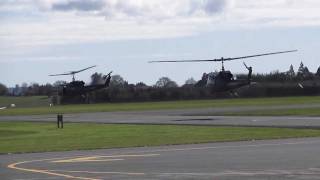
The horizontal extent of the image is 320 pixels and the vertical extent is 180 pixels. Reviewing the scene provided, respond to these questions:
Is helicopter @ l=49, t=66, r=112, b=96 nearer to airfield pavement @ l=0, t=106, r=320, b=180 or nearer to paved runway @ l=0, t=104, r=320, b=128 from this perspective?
paved runway @ l=0, t=104, r=320, b=128

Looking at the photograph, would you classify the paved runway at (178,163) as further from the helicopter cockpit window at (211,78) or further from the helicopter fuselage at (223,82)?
the helicopter cockpit window at (211,78)

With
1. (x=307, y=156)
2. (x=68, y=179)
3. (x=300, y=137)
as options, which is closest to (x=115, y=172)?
(x=68, y=179)

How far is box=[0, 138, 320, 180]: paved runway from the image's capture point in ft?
54.2

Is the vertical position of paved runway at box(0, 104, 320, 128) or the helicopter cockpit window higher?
the helicopter cockpit window

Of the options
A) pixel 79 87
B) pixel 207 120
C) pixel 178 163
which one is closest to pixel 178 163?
pixel 178 163

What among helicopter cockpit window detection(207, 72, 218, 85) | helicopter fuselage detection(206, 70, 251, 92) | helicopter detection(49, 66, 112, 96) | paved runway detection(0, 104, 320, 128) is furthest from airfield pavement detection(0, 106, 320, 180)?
helicopter detection(49, 66, 112, 96)

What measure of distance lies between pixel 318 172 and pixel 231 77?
7297cm

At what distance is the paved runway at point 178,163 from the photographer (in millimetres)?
16531

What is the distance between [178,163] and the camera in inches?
763

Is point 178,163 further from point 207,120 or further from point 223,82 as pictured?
point 223,82

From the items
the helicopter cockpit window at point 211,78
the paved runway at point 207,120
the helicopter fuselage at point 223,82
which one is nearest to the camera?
the paved runway at point 207,120

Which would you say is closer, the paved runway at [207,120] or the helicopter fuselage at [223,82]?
the paved runway at [207,120]

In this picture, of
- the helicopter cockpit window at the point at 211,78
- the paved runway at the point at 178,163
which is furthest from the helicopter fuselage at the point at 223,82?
the paved runway at the point at 178,163

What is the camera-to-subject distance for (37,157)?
2298cm
